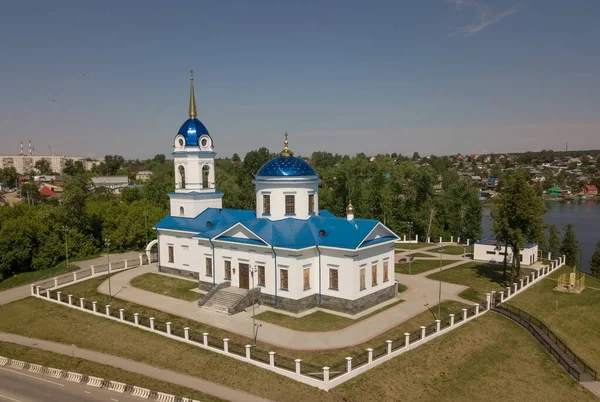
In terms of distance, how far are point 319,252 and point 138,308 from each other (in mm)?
11842

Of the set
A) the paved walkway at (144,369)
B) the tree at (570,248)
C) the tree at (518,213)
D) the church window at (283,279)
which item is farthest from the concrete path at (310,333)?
the tree at (570,248)

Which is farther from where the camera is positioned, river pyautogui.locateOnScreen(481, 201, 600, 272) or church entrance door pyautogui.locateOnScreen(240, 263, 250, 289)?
river pyautogui.locateOnScreen(481, 201, 600, 272)

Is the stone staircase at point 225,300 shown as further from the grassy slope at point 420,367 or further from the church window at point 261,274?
the grassy slope at point 420,367

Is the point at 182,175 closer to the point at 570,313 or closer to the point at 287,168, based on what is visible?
the point at 287,168

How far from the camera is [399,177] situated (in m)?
55.8

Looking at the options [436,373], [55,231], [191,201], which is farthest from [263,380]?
[55,231]

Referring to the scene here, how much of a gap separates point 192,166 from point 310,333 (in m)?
18.4

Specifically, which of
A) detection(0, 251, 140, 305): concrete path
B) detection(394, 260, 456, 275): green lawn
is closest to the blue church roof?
detection(394, 260, 456, 275): green lawn

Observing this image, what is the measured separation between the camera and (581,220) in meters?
87.8

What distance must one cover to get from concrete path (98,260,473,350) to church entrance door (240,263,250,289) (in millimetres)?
2034

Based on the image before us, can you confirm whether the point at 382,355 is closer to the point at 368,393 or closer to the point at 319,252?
the point at 368,393

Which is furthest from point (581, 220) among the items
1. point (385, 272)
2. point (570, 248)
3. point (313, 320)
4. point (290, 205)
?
point (313, 320)

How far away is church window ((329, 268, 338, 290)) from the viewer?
2708cm

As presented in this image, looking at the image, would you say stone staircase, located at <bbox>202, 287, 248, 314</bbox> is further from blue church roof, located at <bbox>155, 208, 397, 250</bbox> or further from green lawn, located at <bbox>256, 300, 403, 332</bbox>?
blue church roof, located at <bbox>155, 208, 397, 250</bbox>
